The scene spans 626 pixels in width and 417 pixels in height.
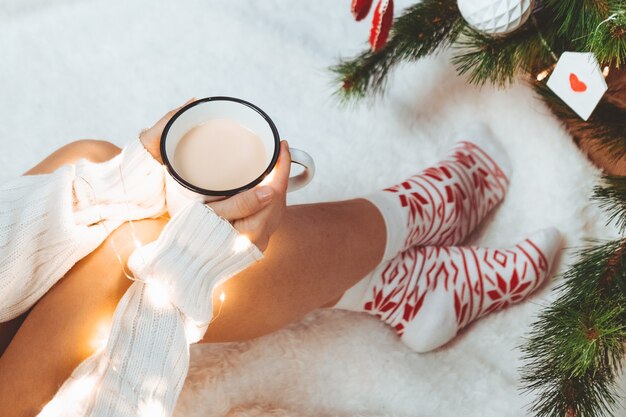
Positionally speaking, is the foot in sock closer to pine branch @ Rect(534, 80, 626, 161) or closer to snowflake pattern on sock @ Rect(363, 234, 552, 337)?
snowflake pattern on sock @ Rect(363, 234, 552, 337)

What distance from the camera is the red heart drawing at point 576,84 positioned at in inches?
30.0

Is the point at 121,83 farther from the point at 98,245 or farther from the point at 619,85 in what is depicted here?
the point at 619,85

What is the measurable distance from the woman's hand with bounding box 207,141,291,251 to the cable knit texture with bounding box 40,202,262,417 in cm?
1

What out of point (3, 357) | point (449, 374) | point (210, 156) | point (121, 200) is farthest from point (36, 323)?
point (449, 374)

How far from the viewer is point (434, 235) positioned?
0.98 m

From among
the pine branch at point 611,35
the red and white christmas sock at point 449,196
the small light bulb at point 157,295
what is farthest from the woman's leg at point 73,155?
the pine branch at point 611,35

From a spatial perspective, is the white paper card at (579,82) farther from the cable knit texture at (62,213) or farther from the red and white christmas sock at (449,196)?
the cable knit texture at (62,213)

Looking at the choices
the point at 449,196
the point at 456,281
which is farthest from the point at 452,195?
the point at 456,281

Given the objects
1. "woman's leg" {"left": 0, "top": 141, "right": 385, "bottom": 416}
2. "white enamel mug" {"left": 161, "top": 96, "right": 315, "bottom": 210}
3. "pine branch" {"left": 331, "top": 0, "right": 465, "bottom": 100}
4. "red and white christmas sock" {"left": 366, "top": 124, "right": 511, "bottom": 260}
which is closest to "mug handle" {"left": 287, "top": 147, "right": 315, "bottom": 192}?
"white enamel mug" {"left": 161, "top": 96, "right": 315, "bottom": 210}

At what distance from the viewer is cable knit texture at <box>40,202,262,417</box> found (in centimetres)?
64

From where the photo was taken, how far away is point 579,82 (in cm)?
76

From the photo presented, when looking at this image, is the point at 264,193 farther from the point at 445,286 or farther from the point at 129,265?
the point at 445,286

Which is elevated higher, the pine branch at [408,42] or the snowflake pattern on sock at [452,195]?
the pine branch at [408,42]

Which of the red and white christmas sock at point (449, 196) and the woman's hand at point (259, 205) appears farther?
the red and white christmas sock at point (449, 196)
